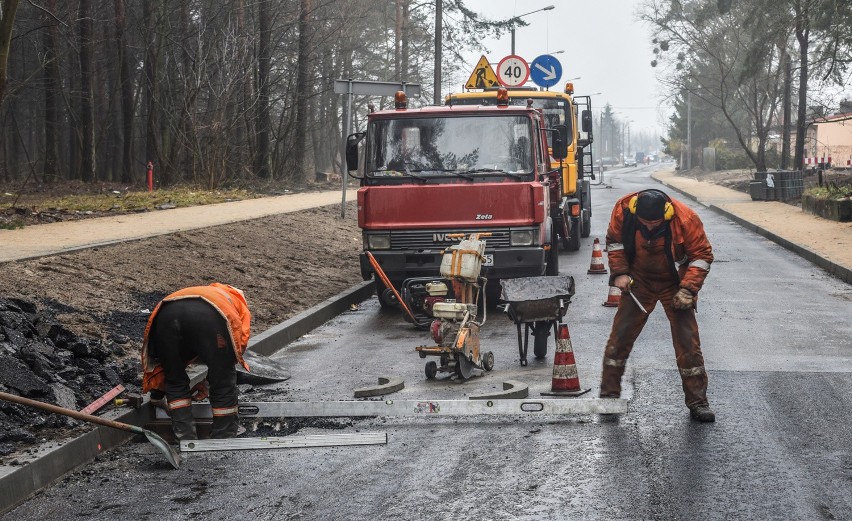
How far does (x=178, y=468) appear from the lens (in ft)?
20.9

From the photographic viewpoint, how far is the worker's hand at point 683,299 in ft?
23.6

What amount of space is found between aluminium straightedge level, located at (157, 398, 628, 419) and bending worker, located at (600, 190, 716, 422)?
0.41 metres

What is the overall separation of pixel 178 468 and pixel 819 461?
3543mm

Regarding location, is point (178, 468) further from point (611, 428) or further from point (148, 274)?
point (148, 274)

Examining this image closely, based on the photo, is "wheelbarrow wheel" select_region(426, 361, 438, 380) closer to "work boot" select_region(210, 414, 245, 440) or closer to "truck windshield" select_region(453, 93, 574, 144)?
"work boot" select_region(210, 414, 245, 440)

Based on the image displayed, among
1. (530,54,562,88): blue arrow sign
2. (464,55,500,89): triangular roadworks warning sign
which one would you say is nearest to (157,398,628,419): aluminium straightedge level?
(464,55,500,89): triangular roadworks warning sign

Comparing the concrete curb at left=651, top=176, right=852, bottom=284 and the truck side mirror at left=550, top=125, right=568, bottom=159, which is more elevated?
the truck side mirror at left=550, top=125, right=568, bottom=159

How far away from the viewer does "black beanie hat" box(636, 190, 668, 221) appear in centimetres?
718

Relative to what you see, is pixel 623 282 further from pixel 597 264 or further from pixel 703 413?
pixel 597 264

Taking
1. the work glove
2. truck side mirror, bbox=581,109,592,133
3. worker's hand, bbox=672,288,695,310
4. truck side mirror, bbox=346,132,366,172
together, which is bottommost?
the work glove

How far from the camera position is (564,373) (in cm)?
794

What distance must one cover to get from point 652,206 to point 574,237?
13321 millimetres

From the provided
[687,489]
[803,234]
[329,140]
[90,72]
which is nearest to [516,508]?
[687,489]

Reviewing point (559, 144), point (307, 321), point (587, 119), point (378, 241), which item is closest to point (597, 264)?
point (559, 144)
